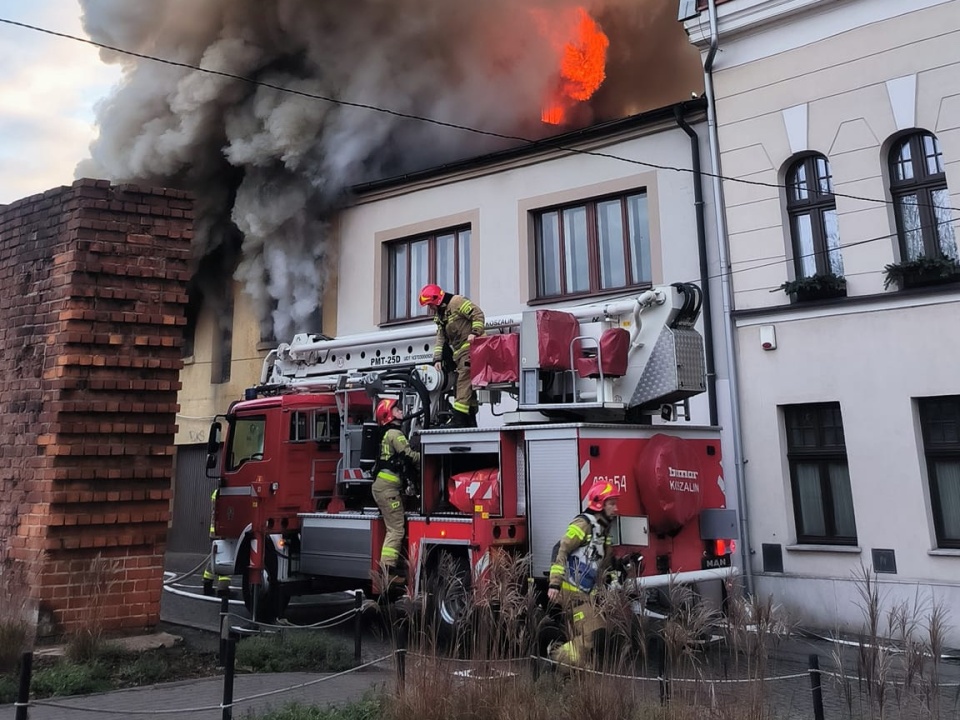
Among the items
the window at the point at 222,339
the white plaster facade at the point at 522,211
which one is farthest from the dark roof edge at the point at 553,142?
the window at the point at 222,339

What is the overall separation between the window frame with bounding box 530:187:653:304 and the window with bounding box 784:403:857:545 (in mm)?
2896

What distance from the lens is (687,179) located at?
11.1 metres

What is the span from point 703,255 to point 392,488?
5406mm

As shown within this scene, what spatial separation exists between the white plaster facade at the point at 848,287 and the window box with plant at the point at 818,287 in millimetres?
114

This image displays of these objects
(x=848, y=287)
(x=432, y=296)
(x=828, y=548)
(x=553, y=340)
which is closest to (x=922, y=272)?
(x=848, y=287)

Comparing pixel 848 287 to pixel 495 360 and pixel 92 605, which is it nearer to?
pixel 495 360

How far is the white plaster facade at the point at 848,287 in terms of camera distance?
8.84m

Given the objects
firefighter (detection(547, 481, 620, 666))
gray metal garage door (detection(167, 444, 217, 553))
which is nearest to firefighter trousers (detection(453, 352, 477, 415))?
firefighter (detection(547, 481, 620, 666))

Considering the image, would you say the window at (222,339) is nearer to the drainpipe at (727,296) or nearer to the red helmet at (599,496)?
the drainpipe at (727,296)

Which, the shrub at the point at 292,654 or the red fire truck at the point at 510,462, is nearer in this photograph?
the shrub at the point at 292,654

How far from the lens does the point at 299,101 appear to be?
1534 centimetres

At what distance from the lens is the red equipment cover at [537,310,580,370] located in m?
7.53

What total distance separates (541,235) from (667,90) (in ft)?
21.5

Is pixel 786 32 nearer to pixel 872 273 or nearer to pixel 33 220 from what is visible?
pixel 872 273
